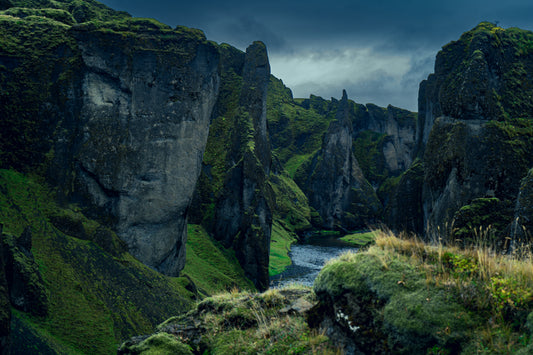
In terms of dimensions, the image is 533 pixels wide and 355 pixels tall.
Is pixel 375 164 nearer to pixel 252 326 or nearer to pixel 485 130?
pixel 485 130

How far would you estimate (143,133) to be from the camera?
134ft

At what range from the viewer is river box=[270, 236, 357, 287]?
66.0 m

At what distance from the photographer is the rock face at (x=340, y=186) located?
155 metres

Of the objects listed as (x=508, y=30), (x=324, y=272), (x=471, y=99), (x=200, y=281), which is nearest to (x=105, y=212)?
(x=200, y=281)

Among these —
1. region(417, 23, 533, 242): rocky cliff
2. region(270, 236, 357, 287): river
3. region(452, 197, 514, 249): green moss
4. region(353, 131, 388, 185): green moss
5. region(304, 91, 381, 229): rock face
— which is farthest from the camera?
region(353, 131, 388, 185): green moss

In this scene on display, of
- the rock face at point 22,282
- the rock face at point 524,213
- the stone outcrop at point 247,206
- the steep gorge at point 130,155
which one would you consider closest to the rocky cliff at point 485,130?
the steep gorge at point 130,155

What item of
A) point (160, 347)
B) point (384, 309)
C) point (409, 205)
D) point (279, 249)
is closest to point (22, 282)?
point (160, 347)

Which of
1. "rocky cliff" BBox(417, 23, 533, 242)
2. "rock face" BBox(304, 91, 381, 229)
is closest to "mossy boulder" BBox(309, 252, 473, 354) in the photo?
"rocky cliff" BBox(417, 23, 533, 242)

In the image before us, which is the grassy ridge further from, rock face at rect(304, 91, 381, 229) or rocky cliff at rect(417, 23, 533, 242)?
rock face at rect(304, 91, 381, 229)

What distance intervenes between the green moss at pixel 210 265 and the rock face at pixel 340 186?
9661 centimetres

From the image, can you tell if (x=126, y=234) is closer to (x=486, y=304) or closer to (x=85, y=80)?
(x=85, y=80)

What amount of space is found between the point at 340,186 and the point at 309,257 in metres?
74.5

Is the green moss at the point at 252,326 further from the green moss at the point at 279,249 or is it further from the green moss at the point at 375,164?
the green moss at the point at 375,164

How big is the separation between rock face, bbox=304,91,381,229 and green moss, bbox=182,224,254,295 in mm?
96608
